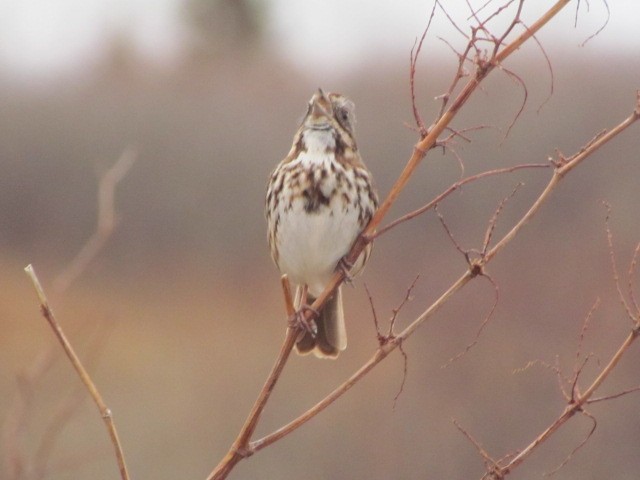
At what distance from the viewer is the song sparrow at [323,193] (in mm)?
2480

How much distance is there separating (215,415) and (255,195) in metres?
1.83

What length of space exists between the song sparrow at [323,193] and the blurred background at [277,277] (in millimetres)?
3718

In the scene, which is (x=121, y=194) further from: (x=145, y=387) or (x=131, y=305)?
(x=145, y=387)

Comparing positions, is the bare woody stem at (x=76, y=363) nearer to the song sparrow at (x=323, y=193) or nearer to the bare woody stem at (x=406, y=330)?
the bare woody stem at (x=406, y=330)

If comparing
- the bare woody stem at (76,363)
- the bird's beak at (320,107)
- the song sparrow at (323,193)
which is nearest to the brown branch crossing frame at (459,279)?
the bare woody stem at (76,363)

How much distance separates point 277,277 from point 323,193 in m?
6.90

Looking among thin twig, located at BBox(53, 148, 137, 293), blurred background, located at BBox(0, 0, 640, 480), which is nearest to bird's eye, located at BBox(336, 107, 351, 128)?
thin twig, located at BBox(53, 148, 137, 293)

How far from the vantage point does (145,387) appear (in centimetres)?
866

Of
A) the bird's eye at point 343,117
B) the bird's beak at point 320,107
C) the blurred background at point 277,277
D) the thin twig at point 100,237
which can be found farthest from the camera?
the blurred background at point 277,277

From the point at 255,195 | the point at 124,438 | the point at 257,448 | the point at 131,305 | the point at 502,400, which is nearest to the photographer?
the point at 257,448

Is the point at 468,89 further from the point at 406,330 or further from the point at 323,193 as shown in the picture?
the point at 323,193

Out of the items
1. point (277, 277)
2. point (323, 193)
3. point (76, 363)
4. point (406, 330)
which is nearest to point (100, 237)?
point (76, 363)

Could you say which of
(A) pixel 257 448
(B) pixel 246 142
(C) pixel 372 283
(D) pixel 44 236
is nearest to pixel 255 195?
(B) pixel 246 142

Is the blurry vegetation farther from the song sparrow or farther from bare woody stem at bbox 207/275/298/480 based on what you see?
bare woody stem at bbox 207/275/298/480
